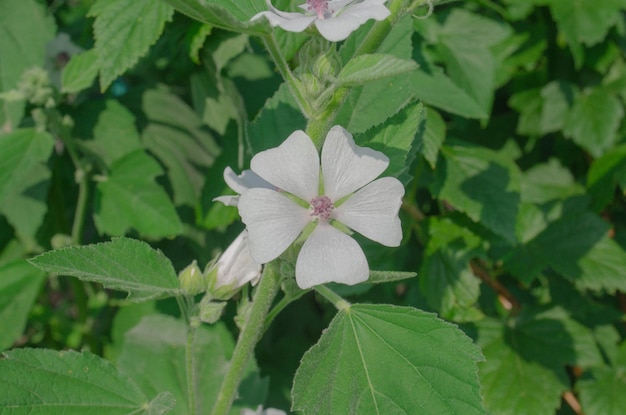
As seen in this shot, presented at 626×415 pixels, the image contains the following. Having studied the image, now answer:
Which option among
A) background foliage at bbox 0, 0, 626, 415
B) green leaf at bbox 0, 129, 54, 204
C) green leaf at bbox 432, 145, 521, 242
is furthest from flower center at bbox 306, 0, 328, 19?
green leaf at bbox 0, 129, 54, 204

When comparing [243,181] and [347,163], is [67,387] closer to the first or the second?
[243,181]

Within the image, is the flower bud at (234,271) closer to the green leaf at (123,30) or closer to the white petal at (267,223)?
the white petal at (267,223)

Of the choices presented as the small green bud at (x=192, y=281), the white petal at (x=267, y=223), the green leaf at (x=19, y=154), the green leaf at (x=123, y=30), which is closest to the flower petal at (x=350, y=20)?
the white petal at (x=267, y=223)

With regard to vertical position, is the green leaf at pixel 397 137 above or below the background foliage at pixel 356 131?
above

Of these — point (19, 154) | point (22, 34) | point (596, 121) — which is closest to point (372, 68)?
point (19, 154)

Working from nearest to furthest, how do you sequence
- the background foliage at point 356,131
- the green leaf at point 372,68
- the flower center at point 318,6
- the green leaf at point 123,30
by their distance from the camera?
1. the green leaf at point 372,68
2. the flower center at point 318,6
3. the green leaf at point 123,30
4. the background foliage at point 356,131
